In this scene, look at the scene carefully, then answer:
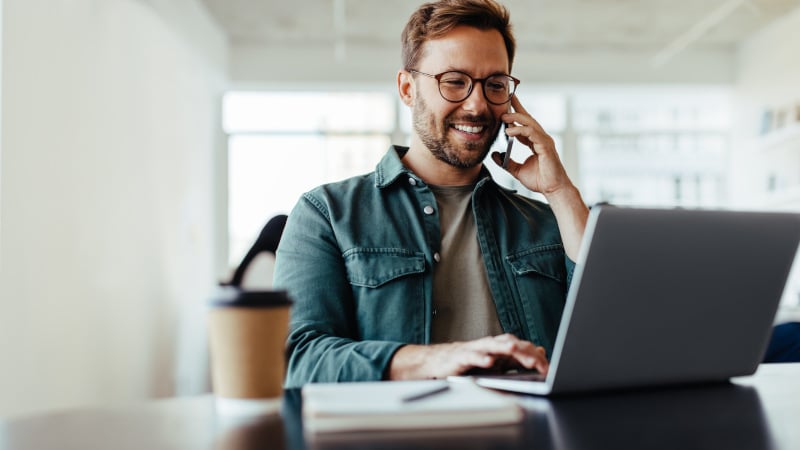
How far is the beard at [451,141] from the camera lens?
1787mm

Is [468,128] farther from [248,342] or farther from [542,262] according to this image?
[248,342]

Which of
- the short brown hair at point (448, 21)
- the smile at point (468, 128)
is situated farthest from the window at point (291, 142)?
the smile at point (468, 128)

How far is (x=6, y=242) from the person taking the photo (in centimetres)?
290

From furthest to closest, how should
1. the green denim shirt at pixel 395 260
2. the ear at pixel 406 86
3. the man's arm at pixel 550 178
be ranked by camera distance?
1. the ear at pixel 406 86
2. the man's arm at pixel 550 178
3. the green denim shirt at pixel 395 260

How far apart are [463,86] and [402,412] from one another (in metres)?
1.14

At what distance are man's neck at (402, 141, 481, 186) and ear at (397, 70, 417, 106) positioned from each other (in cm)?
13

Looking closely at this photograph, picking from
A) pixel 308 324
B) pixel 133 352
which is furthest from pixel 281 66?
pixel 308 324

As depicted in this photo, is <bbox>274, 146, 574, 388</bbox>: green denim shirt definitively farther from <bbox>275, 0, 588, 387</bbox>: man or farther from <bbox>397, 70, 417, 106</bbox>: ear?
<bbox>397, 70, 417, 106</bbox>: ear

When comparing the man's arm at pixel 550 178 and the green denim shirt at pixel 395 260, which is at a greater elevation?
the man's arm at pixel 550 178

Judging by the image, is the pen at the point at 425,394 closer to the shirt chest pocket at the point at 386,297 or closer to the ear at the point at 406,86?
the shirt chest pocket at the point at 386,297

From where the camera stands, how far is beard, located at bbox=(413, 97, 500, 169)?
1787mm

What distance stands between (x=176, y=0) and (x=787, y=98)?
4.30 meters

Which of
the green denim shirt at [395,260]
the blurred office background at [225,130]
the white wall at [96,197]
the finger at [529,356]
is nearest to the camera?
the finger at [529,356]

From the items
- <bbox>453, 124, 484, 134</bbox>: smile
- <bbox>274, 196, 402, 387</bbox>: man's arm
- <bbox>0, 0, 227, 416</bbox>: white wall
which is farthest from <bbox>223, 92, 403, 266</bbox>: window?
<bbox>274, 196, 402, 387</bbox>: man's arm
